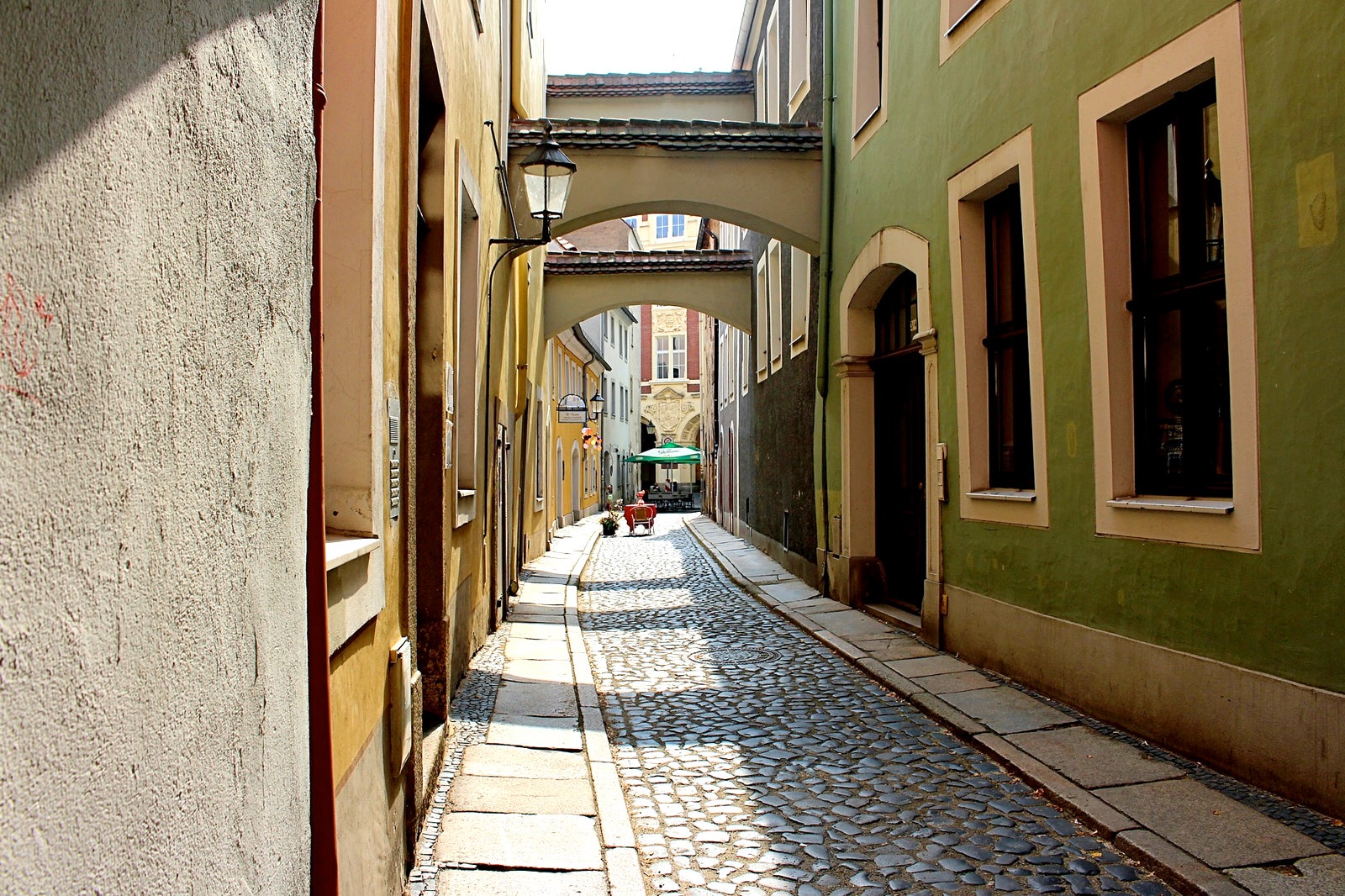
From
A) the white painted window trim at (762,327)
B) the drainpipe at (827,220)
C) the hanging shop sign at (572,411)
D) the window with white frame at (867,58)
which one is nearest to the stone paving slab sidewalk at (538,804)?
the drainpipe at (827,220)

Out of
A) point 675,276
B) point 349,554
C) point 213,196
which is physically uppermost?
point 675,276

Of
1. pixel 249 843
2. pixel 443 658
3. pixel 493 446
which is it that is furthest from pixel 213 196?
pixel 493 446

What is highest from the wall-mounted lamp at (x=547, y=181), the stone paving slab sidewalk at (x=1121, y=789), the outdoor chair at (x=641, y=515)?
the wall-mounted lamp at (x=547, y=181)

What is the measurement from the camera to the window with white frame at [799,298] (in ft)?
45.4

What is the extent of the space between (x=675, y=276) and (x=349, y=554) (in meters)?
18.0

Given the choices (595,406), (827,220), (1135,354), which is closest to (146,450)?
(1135,354)

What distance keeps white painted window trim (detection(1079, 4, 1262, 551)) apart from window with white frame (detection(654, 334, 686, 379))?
50.0 meters

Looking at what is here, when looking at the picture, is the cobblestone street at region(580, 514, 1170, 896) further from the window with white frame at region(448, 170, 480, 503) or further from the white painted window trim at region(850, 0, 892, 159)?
the white painted window trim at region(850, 0, 892, 159)

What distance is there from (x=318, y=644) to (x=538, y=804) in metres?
2.72

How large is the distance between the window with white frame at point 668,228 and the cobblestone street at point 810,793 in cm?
4833

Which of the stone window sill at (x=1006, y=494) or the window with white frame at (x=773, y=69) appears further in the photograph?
the window with white frame at (x=773, y=69)

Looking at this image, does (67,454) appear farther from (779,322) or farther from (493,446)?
(779,322)

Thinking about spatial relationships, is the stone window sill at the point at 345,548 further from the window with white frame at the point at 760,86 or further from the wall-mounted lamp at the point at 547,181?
the window with white frame at the point at 760,86

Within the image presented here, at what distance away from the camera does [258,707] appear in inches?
74.8
